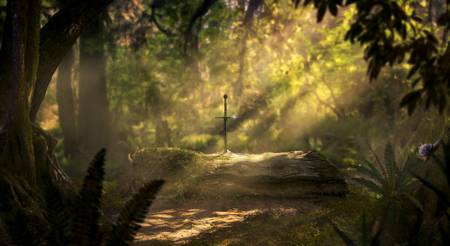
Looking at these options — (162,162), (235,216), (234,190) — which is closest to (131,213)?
(235,216)

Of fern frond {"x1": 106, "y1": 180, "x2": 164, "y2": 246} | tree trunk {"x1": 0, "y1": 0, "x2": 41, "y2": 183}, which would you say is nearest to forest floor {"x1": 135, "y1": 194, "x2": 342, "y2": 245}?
tree trunk {"x1": 0, "y1": 0, "x2": 41, "y2": 183}

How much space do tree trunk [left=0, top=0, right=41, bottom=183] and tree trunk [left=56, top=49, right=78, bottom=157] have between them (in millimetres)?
11183

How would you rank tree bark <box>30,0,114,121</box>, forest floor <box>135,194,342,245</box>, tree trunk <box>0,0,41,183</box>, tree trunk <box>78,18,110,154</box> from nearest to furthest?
forest floor <box>135,194,342,245</box> → tree trunk <box>0,0,41,183</box> → tree bark <box>30,0,114,121</box> → tree trunk <box>78,18,110,154</box>

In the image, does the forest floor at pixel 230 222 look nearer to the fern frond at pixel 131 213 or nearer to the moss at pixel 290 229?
the moss at pixel 290 229

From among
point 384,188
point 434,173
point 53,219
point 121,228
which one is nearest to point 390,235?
point 434,173

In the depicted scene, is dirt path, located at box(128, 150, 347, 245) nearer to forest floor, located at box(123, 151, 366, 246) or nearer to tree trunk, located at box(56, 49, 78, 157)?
forest floor, located at box(123, 151, 366, 246)

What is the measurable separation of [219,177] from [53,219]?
5.79 metres

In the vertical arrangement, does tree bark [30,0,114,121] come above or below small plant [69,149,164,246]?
above

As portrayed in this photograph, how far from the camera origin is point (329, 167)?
1005cm

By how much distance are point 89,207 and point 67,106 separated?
15.8m

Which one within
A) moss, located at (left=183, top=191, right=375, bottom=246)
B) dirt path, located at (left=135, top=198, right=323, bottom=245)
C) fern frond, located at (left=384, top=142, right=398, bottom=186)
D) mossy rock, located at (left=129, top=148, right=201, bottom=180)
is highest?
fern frond, located at (left=384, top=142, right=398, bottom=186)

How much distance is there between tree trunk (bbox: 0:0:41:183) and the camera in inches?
275

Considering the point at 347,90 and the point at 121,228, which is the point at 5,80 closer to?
the point at 121,228

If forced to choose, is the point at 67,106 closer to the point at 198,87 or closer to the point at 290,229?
the point at 198,87
